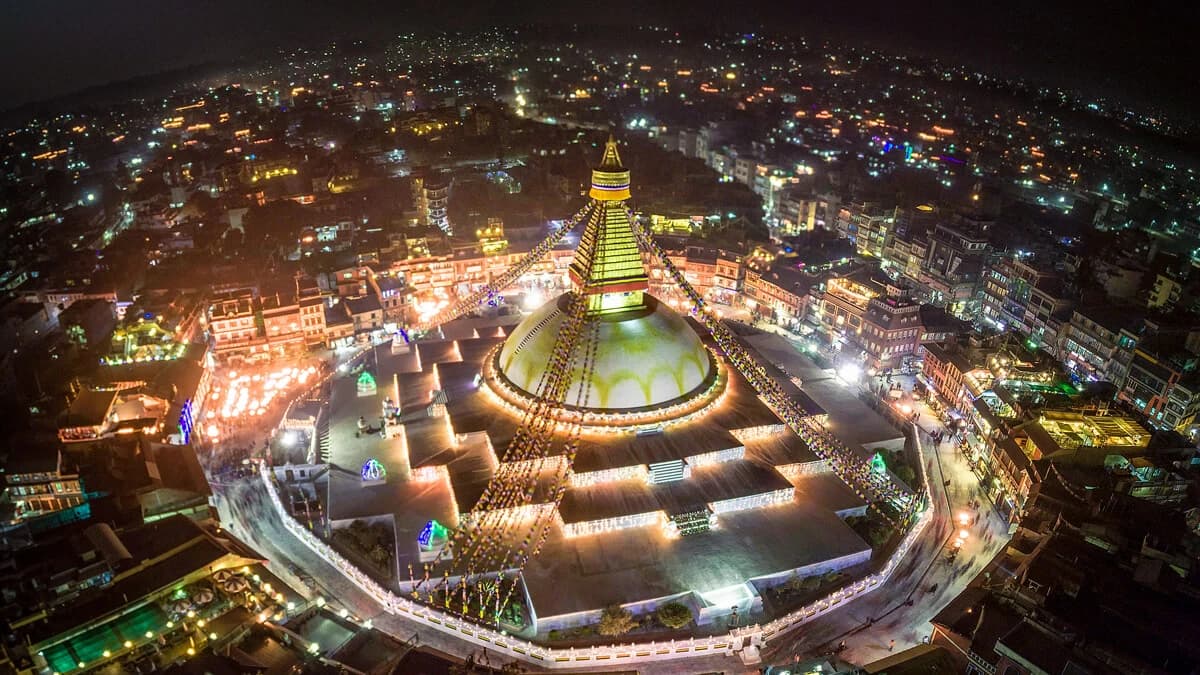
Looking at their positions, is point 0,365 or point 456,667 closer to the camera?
point 456,667

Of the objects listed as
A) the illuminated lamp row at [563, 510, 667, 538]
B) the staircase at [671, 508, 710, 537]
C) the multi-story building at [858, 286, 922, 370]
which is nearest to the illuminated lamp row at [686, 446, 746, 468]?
the staircase at [671, 508, 710, 537]

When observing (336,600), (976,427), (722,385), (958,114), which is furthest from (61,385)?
(958,114)

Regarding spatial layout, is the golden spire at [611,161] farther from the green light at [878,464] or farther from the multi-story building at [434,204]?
the multi-story building at [434,204]

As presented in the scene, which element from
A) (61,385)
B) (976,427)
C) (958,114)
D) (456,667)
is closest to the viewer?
(456,667)

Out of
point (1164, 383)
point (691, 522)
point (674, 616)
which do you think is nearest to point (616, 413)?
point (691, 522)

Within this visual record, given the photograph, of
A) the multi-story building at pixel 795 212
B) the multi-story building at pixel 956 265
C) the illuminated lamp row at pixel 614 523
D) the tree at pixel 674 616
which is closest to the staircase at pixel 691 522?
the illuminated lamp row at pixel 614 523

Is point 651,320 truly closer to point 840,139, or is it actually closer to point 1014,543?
point 1014,543
